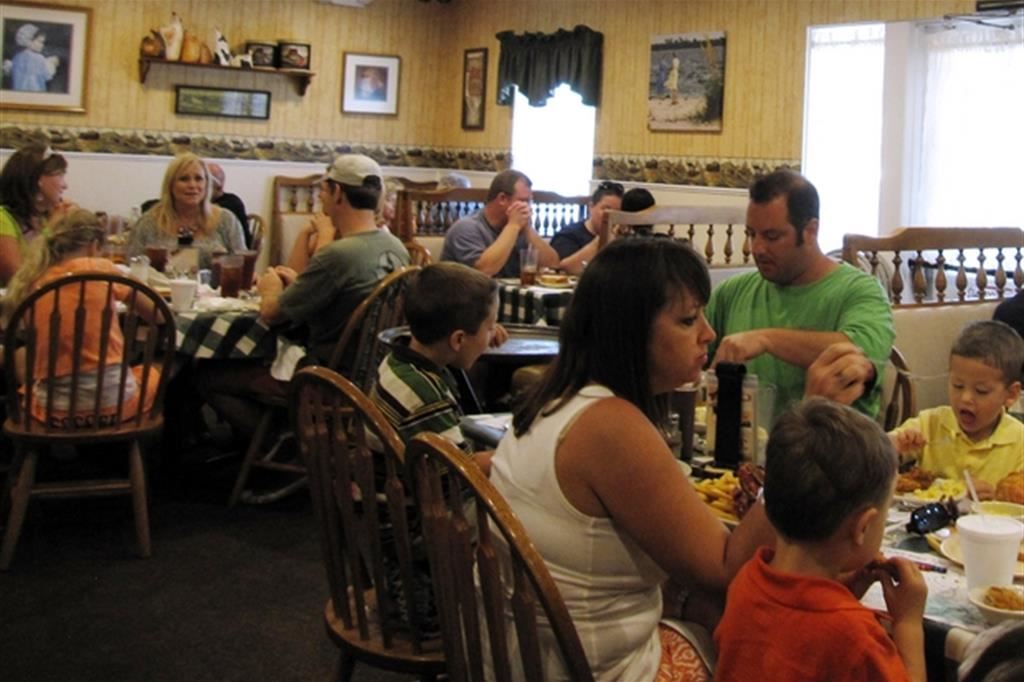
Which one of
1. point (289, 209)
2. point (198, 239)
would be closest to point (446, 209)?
point (198, 239)

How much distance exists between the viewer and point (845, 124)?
6.62m

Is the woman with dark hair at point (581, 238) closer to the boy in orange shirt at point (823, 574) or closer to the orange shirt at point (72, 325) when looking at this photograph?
the orange shirt at point (72, 325)

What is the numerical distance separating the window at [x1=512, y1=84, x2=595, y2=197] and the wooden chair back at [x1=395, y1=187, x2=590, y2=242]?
121 cm

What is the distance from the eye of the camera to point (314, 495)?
192 centimetres

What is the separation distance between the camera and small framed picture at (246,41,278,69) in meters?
8.21

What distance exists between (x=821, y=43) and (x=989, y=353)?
506 centimetres

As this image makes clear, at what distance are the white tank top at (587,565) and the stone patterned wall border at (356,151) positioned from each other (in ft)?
18.1

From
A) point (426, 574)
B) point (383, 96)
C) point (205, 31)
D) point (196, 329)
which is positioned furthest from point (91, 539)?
point (383, 96)

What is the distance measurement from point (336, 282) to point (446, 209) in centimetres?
259

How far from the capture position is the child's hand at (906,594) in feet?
4.48

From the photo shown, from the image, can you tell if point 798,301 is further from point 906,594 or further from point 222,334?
point 222,334

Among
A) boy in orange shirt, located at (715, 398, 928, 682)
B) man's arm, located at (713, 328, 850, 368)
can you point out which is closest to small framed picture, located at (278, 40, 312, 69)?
man's arm, located at (713, 328, 850, 368)

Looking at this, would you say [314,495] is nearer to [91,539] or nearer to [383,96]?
[91,539]

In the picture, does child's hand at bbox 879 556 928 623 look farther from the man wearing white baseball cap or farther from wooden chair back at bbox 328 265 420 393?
the man wearing white baseball cap
